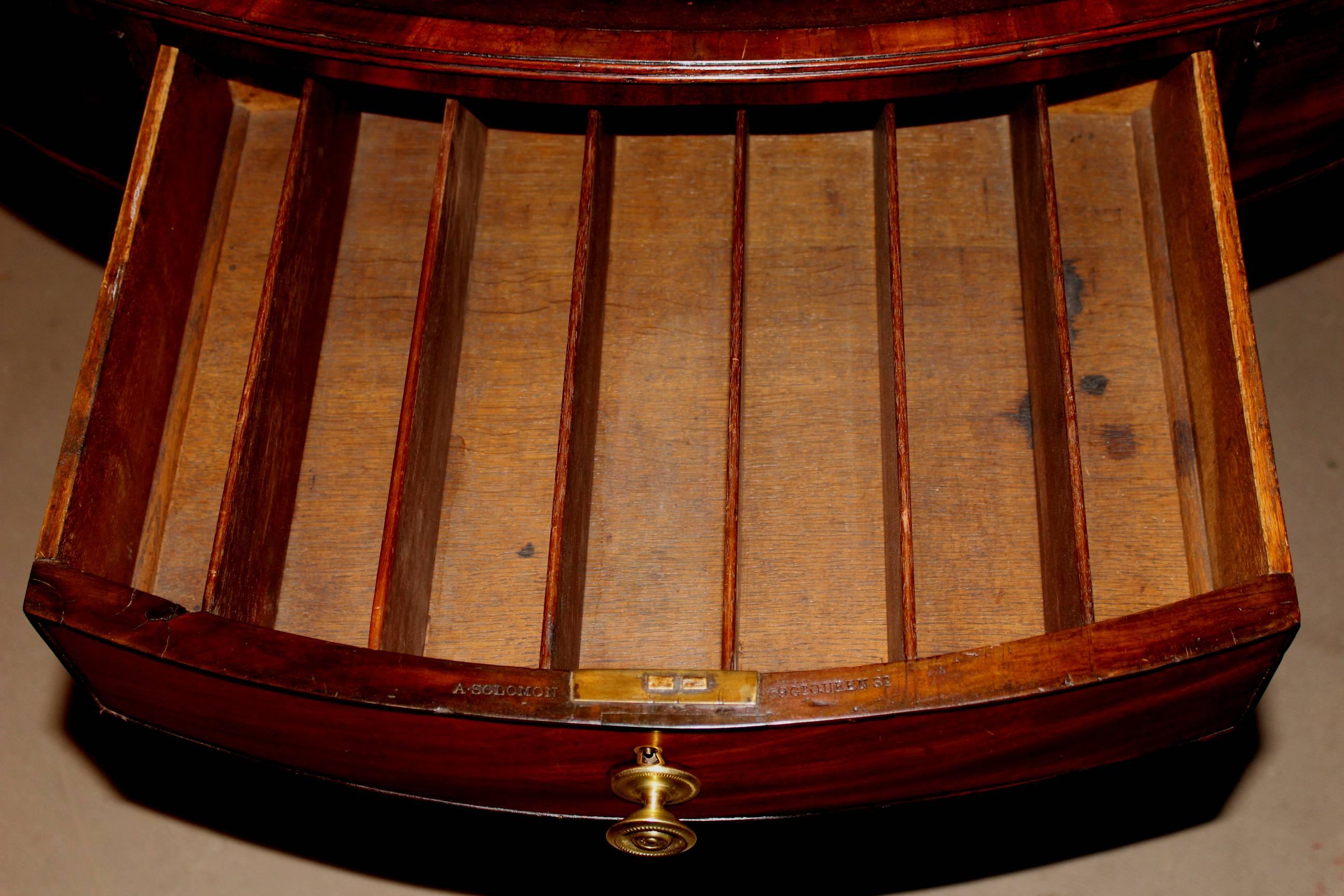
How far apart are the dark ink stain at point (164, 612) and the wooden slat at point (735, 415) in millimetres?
583

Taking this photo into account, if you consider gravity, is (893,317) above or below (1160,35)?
below

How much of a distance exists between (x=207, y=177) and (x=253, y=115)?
155 millimetres

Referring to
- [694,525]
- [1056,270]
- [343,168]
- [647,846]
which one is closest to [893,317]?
[1056,270]

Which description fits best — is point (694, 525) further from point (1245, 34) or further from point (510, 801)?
point (1245, 34)

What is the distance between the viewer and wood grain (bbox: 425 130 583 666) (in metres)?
1.69

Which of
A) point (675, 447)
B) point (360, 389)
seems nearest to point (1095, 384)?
point (675, 447)

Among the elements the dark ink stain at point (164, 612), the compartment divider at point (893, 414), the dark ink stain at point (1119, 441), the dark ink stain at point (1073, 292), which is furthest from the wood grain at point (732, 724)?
the dark ink stain at point (1073, 292)

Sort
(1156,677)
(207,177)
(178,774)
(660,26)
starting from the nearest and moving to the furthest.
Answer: (1156,677) → (660,26) → (207,177) → (178,774)

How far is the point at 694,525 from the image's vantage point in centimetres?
172

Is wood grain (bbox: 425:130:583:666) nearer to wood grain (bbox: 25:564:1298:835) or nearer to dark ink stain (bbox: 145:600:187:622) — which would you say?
wood grain (bbox: 25:564:1298:835)

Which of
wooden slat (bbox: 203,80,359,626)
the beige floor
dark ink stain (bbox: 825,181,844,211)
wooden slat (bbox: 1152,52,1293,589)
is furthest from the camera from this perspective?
the beige floor

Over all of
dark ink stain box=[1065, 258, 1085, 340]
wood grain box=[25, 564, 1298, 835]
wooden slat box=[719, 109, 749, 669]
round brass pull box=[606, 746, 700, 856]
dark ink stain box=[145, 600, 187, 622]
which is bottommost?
round brass pull box=[606, 746, 700, 856]

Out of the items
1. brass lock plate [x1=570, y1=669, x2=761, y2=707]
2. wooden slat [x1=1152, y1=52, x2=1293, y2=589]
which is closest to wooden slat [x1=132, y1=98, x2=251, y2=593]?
brass lock plate [x1=570, y1=669, x2=761, y2=707]

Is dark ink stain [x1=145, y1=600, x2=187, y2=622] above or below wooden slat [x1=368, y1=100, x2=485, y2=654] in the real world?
below
